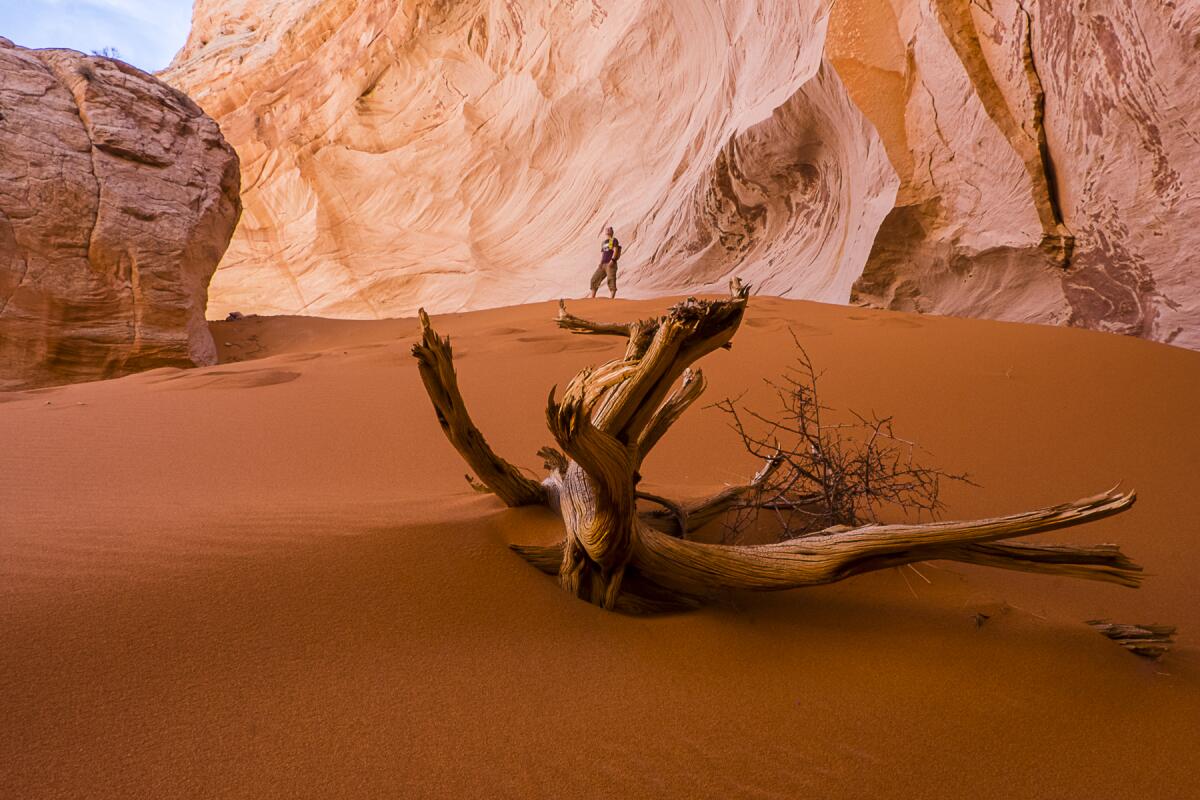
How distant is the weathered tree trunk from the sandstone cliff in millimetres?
4013

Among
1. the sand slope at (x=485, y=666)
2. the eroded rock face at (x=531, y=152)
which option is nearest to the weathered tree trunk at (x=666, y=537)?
the sand slope at (x=485, y=666)

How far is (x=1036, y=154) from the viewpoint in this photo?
528 centimetres

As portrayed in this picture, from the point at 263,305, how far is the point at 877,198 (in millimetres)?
13672

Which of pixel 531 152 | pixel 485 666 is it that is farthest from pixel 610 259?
pixel 485 666

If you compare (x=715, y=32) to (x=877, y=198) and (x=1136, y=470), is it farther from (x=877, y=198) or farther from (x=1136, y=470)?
(x=1136, y=470)

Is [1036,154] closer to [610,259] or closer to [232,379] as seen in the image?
[610,259]

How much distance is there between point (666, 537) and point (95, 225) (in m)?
8.09

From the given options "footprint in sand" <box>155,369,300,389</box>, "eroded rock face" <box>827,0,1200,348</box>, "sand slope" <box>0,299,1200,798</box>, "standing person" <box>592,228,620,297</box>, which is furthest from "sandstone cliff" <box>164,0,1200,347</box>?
"footprint in sand" <box>155,369,300,389</box>

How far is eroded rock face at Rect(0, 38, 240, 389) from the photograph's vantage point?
696cm

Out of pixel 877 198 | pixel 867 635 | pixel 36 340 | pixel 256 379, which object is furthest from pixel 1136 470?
pixel 36 340

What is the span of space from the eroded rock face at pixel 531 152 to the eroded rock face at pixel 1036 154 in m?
1.18

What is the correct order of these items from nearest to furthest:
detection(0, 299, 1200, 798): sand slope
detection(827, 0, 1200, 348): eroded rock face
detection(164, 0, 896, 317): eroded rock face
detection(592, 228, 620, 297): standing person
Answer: detection(0, 299, 1200, 798): sand slope → detection(827, 0, 1200, 348): eroded rock face → detection(164, 0, 896, 317): eroded rock face → detection(592, 228, 620, 297): standing person

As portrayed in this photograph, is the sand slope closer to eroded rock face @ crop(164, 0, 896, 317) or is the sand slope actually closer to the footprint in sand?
the footprint in sand

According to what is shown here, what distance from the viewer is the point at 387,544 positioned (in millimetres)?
1671
